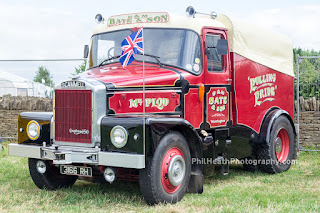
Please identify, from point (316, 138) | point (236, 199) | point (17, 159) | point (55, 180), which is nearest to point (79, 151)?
point (55, 180)

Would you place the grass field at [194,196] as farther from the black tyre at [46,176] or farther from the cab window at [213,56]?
the cab window at [213,56]

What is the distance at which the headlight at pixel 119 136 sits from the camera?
18.8ft

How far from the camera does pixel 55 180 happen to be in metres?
7.18

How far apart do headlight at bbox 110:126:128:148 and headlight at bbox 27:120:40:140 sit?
1.45m

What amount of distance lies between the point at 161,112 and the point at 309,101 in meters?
6.47

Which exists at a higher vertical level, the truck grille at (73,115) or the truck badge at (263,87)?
the truck badge at (263,87)

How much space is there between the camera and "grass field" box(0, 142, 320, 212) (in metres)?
5.88

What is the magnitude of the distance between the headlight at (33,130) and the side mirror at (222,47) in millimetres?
3056

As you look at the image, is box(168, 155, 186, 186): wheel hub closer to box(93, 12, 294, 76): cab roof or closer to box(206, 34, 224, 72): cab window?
box(206, 34, 224, 72): cab window

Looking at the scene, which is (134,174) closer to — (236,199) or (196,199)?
(196,199)

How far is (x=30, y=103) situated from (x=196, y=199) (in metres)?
8.46

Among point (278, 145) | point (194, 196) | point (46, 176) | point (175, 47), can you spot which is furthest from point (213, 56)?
point (46, 176)

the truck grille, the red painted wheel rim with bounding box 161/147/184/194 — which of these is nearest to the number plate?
the truck grille

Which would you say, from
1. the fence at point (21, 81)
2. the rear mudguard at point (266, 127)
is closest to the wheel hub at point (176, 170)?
the rear mudguard at point (266, 127)
